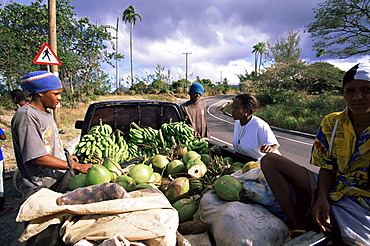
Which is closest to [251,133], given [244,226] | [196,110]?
[244,226]

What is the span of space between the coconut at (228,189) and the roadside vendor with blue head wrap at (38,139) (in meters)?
1.37

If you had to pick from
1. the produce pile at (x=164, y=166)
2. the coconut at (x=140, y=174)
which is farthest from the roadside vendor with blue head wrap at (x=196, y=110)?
the coconut at (x=140, y=174)

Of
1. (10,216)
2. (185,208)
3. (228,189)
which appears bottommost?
(10,216)

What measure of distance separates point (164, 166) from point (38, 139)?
1389 millimetres

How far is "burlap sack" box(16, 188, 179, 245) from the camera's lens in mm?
1269

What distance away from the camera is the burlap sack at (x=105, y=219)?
4.16 ft

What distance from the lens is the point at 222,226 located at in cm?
153

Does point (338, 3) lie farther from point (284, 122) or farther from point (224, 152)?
point (224, 152)

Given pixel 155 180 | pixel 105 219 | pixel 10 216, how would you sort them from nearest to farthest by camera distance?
1. pixel 105 219
2. pixel 155 180
3. pixel 10 216

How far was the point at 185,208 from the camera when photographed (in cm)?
192

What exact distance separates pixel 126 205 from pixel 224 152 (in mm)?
2259

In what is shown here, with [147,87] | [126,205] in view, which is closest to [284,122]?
[126,205]

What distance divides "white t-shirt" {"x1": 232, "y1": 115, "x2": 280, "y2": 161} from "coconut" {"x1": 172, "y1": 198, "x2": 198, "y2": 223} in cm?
149

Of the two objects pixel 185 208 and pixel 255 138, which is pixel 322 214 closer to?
pixel 185 208
